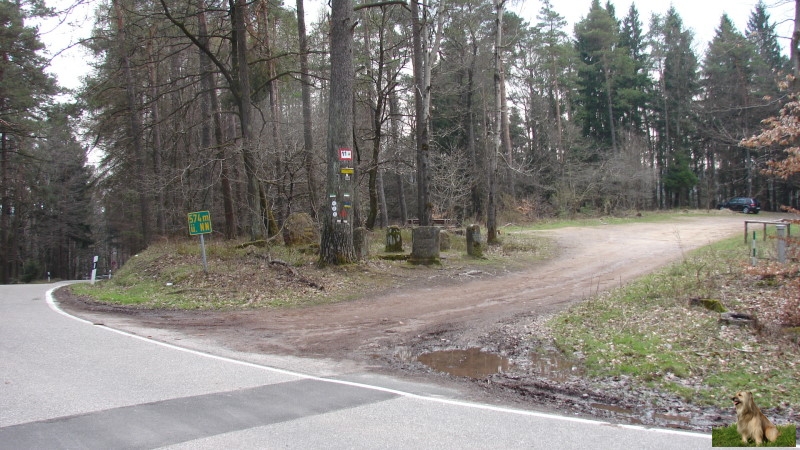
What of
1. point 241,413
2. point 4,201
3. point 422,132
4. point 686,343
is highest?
point 422,132

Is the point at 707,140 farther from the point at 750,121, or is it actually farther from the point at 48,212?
the point at 48,212

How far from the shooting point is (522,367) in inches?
276

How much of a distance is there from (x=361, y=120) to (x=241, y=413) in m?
27.2

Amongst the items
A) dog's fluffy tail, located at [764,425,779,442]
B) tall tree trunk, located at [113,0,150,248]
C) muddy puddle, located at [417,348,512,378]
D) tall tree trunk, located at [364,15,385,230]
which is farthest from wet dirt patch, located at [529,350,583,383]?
tall tree trunk, located at [113,0,150,248]

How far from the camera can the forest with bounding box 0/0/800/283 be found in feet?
59.8

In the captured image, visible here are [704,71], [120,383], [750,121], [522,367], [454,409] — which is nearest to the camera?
[454,409]

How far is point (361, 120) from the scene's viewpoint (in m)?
30.9

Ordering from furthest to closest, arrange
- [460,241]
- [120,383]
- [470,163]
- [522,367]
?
[470,163], [460,241], [522,367], [120,383]

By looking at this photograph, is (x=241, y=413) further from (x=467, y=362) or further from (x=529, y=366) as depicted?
(x=529, y=366)

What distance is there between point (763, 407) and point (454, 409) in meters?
3.14

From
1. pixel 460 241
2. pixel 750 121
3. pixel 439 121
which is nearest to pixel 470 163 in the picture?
pixel 439 121

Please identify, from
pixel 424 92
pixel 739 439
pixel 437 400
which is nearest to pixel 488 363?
pixel 437 400

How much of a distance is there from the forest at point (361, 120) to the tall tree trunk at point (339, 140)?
62 millimetres

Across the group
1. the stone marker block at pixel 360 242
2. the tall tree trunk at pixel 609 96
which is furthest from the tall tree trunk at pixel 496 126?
the tall tree trunk at pixel 609 96
